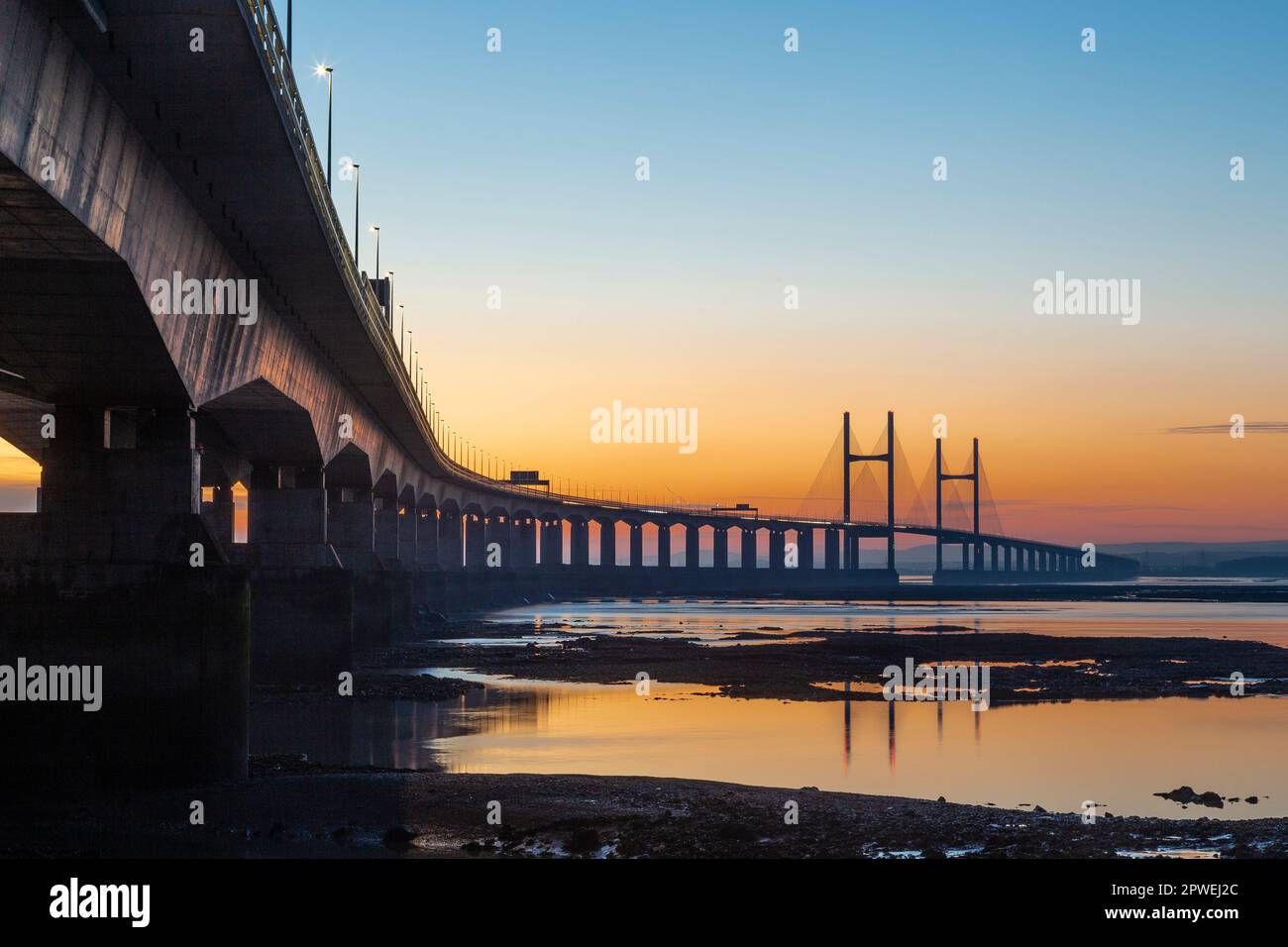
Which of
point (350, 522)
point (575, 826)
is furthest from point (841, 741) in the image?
point (350, 522)

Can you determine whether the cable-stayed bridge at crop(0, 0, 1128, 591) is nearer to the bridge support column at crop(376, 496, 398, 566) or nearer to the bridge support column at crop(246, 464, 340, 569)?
the bridge support column at crop(246, 464, 340, 569)

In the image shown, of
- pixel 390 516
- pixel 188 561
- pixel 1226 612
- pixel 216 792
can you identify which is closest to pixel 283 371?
pixel 188 561

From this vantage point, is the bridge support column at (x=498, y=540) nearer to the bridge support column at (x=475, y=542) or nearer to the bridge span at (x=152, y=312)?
the bridge support column at (x=475, y=542)

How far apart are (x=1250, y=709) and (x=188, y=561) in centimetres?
2960

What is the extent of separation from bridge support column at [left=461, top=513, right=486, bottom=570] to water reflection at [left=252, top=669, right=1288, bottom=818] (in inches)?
4419

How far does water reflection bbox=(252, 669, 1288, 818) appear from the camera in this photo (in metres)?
27.8

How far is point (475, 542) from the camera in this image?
158m

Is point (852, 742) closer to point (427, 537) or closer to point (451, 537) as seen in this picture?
point (427, 537)

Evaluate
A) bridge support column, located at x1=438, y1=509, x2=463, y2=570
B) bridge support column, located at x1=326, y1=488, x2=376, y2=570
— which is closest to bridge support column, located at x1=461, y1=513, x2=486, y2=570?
bridge support column, located at x1=438, y1=509, x2=463, y2=570

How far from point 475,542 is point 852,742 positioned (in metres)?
126

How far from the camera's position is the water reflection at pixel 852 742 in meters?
27.8
